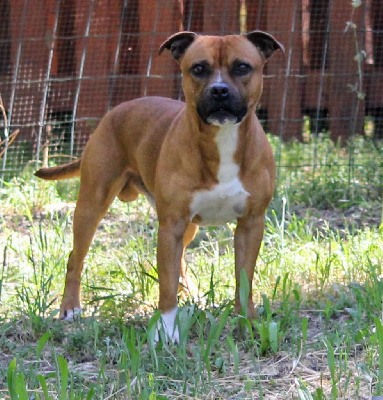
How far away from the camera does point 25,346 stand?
12.6ft

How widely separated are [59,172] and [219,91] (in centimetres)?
161

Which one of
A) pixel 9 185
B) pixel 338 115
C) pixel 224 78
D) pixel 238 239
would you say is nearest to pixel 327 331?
pixel 238 239

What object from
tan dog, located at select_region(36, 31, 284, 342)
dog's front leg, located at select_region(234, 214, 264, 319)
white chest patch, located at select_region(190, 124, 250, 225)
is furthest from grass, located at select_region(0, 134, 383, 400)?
white chest patch, located at select_region(190, 124, 250, 225)

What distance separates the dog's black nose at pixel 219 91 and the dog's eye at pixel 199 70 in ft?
0.55

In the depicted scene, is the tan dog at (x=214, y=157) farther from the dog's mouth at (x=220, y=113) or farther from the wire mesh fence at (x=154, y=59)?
the wire mesh fence at (x=154, y=59)

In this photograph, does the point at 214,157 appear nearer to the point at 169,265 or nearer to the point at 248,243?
the point at 248,243

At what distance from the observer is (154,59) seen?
8.26m

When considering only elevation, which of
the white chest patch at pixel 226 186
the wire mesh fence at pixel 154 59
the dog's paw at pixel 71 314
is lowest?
the dog's paw at pixel 71 314

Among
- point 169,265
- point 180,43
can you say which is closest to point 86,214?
point 169,265

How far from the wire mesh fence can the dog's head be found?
3.68 meters

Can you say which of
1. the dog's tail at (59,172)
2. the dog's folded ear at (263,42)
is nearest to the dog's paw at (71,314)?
the dog's tail at (59,172)

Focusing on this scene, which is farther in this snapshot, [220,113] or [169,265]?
[169,265]

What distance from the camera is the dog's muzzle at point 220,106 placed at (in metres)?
3.80

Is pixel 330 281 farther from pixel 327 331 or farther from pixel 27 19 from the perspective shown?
pixel 27 19
